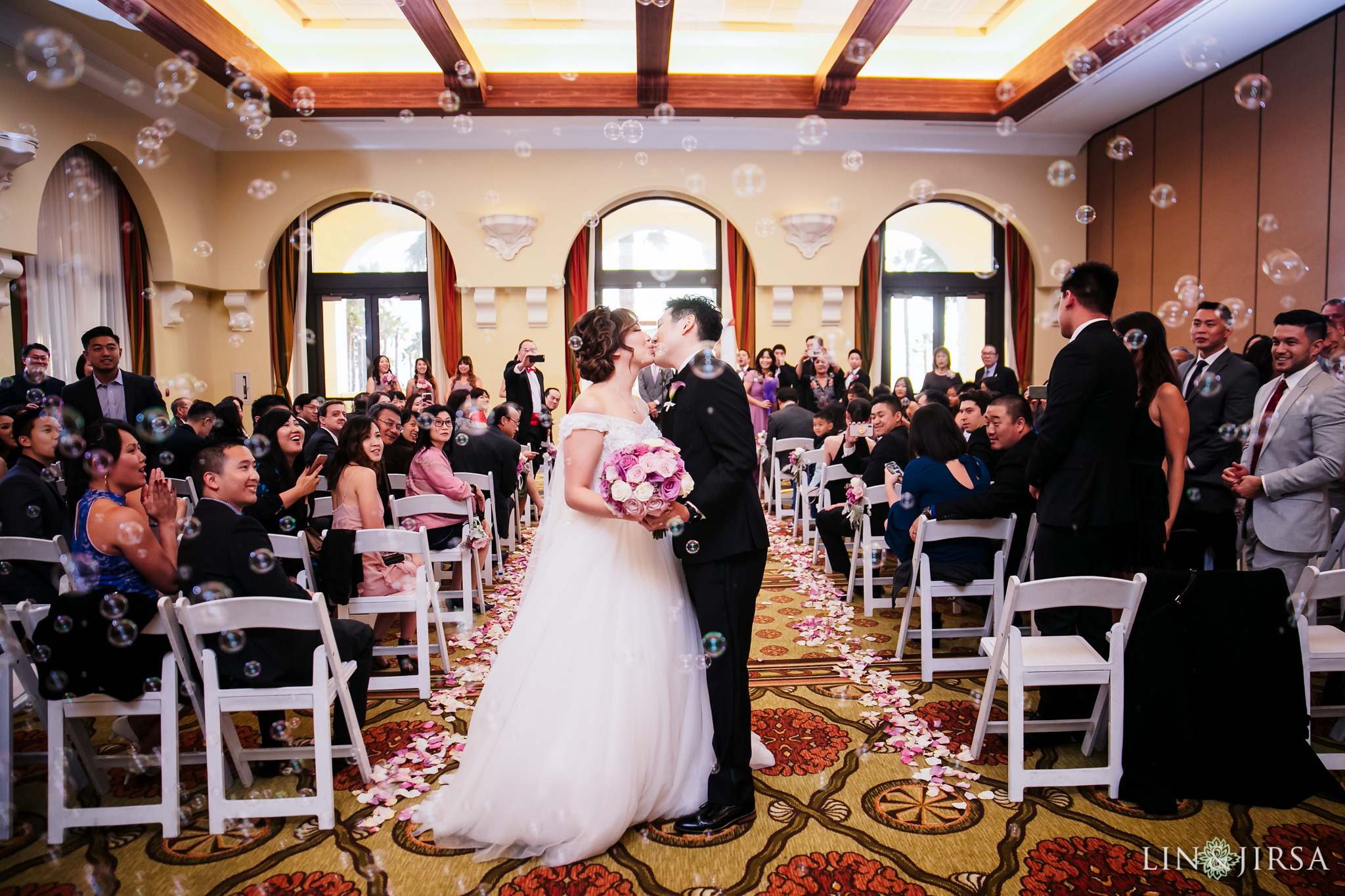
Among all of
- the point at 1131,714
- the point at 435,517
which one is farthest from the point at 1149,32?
the point at 435,517

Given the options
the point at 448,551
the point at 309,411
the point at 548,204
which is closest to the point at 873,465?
the point at 448,551

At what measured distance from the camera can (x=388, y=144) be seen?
9.95m

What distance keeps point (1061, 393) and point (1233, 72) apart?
7.42m

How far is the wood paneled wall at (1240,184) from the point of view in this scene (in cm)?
673

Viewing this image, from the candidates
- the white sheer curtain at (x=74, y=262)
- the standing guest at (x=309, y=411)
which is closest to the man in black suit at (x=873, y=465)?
the standing guest at (x=309, y=411)

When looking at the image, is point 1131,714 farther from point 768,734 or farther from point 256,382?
point 256,382

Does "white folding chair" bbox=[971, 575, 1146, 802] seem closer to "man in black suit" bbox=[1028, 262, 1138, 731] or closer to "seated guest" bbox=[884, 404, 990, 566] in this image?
"man in black suit" bbox=[1028, 262, 1138, 731]

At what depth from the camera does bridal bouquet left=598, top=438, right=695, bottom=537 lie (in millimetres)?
2051

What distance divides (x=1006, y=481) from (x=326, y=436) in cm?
381

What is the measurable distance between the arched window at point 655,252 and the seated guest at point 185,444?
6877mm

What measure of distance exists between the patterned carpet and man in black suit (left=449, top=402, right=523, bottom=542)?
2730 mm

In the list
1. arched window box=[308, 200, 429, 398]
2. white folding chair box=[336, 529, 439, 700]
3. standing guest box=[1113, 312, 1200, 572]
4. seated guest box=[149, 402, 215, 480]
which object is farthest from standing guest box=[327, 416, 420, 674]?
arched window box=[308, 200, 429, 398]

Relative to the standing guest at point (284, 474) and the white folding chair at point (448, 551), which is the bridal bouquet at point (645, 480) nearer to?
the white folding chair at point (448, 551)

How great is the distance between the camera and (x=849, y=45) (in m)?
7.45
